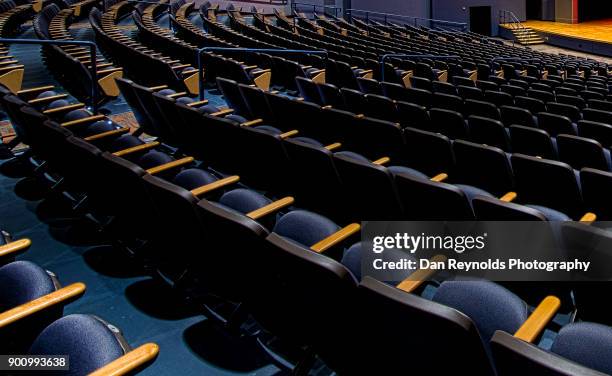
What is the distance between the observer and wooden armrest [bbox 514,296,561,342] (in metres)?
0.34

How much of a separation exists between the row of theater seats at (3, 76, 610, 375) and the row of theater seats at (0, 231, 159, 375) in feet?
0.33

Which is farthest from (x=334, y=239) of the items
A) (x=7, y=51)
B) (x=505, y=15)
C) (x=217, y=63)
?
(x=505, y=15)

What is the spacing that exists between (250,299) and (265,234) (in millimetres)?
66

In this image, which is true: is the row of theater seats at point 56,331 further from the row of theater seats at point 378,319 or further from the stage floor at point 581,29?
the stage floor at point 581,29

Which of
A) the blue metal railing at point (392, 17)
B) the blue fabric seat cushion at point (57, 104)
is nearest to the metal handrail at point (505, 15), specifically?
the blue metal railing at point (392, 17)

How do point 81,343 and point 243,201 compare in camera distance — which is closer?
point 81,343

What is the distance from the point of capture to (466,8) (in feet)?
14.4

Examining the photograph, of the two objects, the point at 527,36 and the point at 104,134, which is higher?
the point at 104,134

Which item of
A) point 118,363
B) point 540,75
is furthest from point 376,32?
point 118,363

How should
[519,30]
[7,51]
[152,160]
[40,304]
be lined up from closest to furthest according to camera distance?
[40,304] < [152,160] < [7,51] < [519,30]

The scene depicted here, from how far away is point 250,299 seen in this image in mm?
423

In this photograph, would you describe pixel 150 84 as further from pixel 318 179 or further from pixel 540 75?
pixel 540 75

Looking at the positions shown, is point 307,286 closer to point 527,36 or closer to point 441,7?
point 441,7

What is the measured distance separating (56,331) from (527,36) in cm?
452
